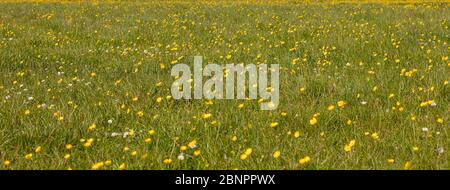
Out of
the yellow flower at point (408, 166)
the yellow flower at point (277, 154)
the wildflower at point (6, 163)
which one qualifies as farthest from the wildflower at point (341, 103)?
the wildflower at point (6, 163)

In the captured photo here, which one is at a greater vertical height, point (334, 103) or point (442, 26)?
point (442, 26)

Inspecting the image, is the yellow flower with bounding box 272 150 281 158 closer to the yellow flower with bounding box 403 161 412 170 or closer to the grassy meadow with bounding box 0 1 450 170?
the grassy meadow with bounding box 0 1 450 170

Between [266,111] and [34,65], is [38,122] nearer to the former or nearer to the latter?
[266,111]

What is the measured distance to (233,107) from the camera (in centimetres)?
485

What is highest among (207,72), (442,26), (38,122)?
(442,26)

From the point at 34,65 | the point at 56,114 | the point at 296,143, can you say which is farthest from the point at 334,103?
the point at 34,65

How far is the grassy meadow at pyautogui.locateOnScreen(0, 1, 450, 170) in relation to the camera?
3604 millimetres

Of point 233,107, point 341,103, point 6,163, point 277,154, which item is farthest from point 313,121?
point 6,163

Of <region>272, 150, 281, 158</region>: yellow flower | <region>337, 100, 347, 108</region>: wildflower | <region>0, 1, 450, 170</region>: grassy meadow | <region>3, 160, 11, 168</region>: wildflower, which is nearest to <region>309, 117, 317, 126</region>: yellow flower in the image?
<region>0, 1, 450, 170</region>: grassy meadow

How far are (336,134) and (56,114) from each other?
8.59ft

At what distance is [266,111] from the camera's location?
4609 mm

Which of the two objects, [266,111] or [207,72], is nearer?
[266,111]

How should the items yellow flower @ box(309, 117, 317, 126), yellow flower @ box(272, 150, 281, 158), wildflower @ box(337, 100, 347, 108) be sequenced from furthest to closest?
wildflower @ box(337, 100, 347, 108) → yellow flower @ box(309, 117, 317, 126) → yellow flower @ box(272, 150, 281, 158)

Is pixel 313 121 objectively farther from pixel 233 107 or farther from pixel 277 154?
pixel 233 107
